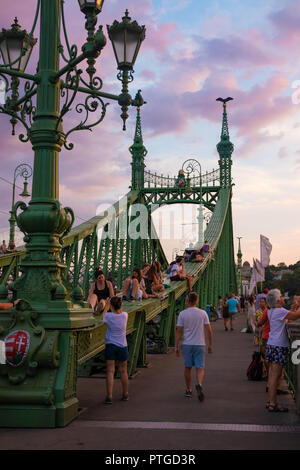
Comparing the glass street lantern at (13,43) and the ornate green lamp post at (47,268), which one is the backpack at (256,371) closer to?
the ornate green lamp post at (47,268)

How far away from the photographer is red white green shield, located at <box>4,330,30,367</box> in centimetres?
527

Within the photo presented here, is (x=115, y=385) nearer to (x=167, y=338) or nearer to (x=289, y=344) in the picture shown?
(x=289, y=344)

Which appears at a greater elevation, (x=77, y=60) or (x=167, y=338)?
(x=77, y=60)

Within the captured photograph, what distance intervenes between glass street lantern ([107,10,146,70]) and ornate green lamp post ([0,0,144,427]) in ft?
0.05

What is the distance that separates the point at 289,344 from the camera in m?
6.36

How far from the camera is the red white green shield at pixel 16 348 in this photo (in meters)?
5.27

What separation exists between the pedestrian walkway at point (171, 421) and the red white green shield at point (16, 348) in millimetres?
635

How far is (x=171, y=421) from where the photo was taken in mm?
5449

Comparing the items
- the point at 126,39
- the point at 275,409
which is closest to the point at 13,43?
the point at 126,39

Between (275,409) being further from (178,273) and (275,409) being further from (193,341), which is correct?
(178,273)

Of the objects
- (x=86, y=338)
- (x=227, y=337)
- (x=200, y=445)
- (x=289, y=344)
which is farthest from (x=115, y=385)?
(x=227, y=337)

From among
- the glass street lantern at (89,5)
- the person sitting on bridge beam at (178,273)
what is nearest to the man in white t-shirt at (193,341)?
the glass street lantern at (89,5)

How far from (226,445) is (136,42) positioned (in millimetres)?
4589

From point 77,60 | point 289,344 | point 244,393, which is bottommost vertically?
point 244,393
